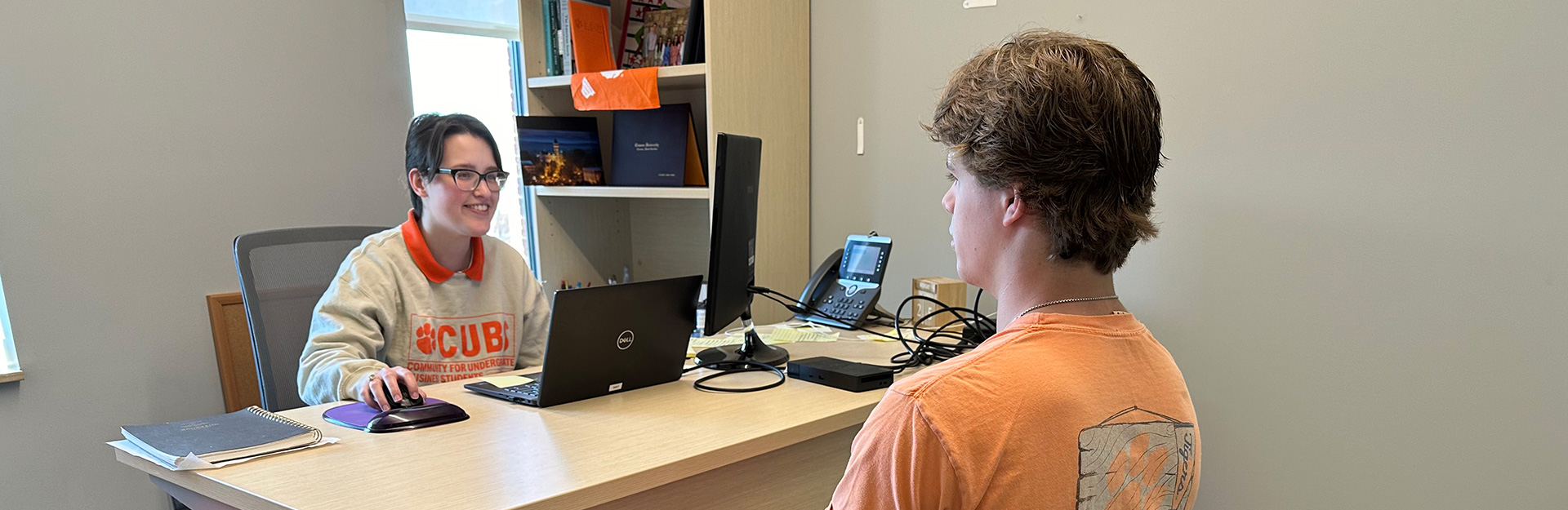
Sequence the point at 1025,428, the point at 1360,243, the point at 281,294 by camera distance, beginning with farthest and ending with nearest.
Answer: the point at 281,294
the point at 1360,243
the point at 1025,428

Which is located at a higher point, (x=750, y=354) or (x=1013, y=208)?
(x=1013, y=208)

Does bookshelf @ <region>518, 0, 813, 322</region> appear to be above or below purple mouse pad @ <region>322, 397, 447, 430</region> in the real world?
above

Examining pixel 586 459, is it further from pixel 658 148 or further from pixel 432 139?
pixel 658 148

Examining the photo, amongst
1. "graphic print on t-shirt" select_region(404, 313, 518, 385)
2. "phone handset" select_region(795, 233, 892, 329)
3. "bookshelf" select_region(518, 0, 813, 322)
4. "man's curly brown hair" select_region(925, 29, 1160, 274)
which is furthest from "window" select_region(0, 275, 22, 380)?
"man's curly brown hair" select_region(925, 29, 1160, 274)

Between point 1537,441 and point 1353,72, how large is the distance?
757mm

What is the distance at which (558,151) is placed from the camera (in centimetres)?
266

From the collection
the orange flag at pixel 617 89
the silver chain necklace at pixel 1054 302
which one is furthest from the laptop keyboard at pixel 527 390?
the orange flag at pixel 617 89

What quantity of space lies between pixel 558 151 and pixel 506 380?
1.25 meters

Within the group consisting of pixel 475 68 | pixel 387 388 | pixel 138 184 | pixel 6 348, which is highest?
pixel 475 68

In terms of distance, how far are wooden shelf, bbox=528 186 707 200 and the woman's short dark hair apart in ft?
2.06

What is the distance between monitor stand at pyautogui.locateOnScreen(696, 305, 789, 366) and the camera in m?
1.66

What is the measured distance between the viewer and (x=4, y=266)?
2.09 m

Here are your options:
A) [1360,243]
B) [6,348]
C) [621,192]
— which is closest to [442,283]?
[621,192]

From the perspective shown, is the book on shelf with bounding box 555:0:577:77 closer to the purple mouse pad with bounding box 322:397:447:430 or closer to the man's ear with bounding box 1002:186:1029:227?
the purple mouse pad with bounding box 322:397:447:430
